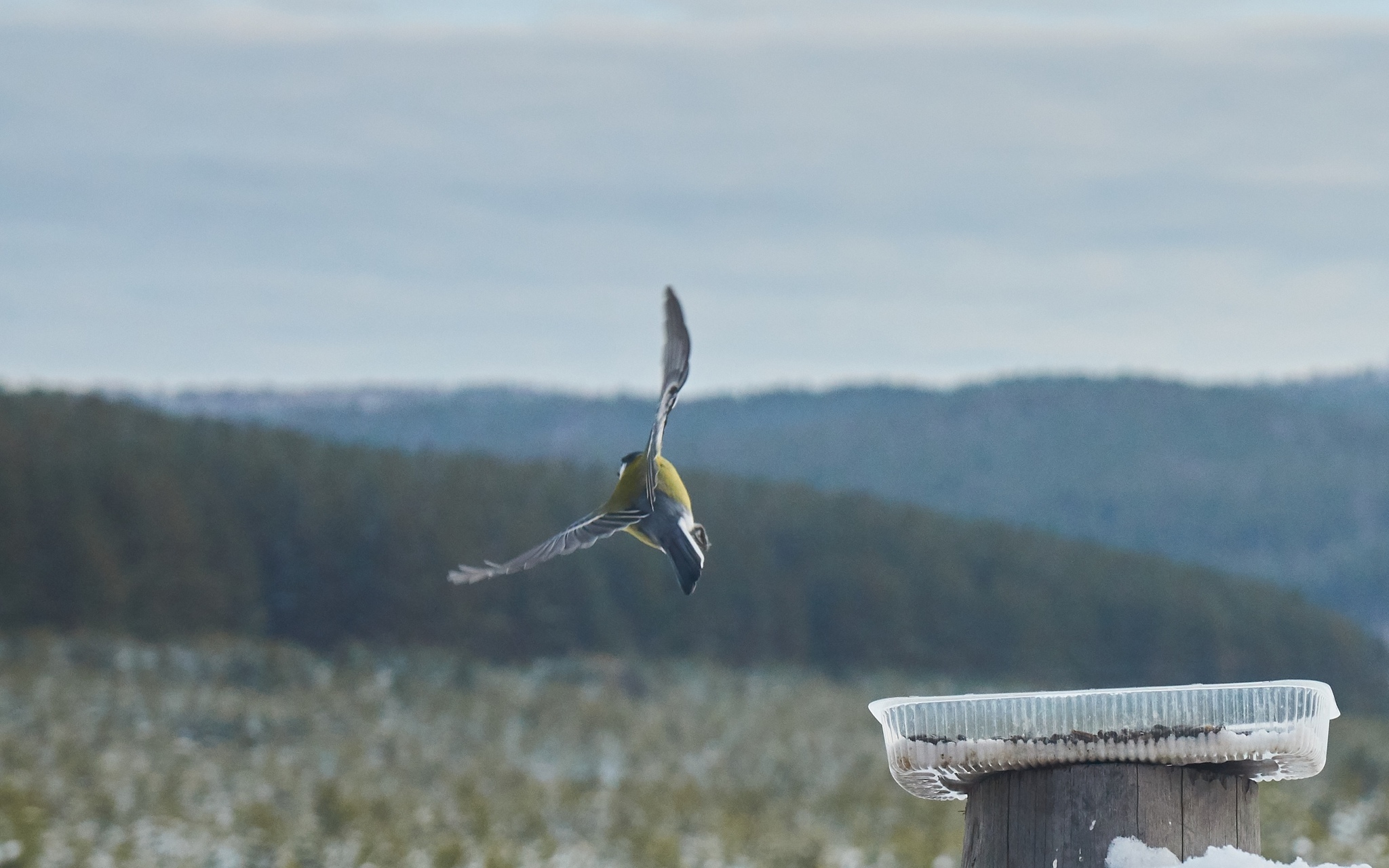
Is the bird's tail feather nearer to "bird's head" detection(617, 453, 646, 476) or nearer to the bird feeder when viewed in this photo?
"bird's head" detection(617, 453, 646, 476)

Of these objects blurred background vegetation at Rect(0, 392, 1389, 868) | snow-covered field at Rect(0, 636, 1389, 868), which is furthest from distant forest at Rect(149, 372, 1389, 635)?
snow-covered field at Rect(0, 636, 1389, 868)

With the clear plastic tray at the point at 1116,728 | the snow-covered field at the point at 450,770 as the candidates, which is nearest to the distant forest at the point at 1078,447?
the snow-covered field at the point at 450,770

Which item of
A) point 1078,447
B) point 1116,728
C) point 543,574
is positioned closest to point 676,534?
point 1116,728

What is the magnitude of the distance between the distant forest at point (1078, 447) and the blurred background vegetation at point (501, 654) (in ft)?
125

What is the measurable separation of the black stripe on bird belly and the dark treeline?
24112 mm

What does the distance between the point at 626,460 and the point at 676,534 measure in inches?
11.4

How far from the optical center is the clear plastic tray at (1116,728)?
2.25 metres

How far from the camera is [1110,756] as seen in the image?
2.25 metres

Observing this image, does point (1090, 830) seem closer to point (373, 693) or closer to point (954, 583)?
point (373, 693)

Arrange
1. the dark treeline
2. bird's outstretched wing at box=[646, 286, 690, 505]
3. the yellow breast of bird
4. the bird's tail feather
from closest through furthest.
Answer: the bird's tail feather → bird's outstretched wing at box=[646, 286, 690, 505] → the yellow breast of bird → the dark treeline

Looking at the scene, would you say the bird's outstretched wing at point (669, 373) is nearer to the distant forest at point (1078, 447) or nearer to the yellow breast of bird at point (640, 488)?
the yellow breast of bird at point (640, 488)

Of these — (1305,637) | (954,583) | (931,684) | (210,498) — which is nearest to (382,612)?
(210,498)

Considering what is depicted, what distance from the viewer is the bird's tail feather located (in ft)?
6.35

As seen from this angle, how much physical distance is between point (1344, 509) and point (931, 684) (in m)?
55.7
